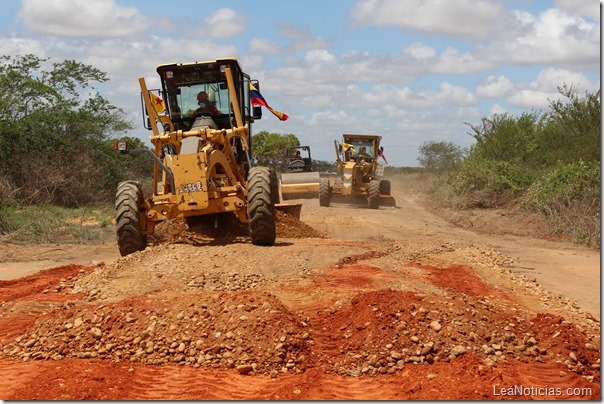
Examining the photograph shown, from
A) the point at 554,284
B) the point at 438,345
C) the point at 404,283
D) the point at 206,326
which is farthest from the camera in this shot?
the point at 554,284

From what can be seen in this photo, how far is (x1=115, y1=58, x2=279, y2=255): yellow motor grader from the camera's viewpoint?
12039 millimetres

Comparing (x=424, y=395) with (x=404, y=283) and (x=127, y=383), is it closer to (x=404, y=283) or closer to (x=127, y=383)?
(x=127, y=383)

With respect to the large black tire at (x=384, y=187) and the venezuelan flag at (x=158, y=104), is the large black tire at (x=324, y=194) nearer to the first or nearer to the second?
the large black tire at (x=384, y=187)

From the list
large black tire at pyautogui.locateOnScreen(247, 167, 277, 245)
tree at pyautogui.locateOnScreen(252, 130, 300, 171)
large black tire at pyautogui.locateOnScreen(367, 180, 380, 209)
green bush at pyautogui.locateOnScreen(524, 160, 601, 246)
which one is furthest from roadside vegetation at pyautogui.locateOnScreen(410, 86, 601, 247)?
tree at pyautogui.locateOnScreen(252, 130, 300, 171)

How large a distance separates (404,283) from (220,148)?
4.94 m

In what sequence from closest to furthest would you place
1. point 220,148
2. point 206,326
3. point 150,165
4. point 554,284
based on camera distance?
point 206,326 → point 554,284 → point 220,148 → point 150,165

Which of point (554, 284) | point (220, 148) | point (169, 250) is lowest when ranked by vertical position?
point (554, 284)

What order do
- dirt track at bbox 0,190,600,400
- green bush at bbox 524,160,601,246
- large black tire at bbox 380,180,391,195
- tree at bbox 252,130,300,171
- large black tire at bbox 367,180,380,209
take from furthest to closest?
tree at bbox 252,130,300,171, large black tire at bbox 380,180,391,195, large black tire at bbox 367,180,380,209, green bush at bbox 524,160,601,246, dirt track at bbox 0,190,600,400

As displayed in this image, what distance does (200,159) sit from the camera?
11984mm

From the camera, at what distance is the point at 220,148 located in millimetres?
13047

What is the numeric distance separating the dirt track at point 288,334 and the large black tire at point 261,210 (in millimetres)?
1101

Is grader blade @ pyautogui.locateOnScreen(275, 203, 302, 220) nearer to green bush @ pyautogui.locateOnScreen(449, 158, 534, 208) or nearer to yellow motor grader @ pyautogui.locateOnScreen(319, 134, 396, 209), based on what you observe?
yellow motor grader @ pyautogui.locateOnScreen(319, 134, 396, 209)

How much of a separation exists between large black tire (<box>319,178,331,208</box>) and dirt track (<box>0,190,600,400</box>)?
15596 millimetres

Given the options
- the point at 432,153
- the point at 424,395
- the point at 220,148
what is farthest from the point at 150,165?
the point at 432,153
